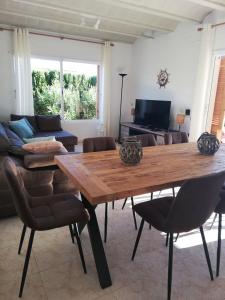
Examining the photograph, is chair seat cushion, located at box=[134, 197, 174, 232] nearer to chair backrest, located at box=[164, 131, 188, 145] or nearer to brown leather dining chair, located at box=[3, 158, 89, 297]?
brown leather dining chair, located at box=[3, 158, 89, 297]

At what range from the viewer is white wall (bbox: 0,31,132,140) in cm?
506

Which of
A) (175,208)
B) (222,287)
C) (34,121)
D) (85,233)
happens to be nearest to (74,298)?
(85,233)

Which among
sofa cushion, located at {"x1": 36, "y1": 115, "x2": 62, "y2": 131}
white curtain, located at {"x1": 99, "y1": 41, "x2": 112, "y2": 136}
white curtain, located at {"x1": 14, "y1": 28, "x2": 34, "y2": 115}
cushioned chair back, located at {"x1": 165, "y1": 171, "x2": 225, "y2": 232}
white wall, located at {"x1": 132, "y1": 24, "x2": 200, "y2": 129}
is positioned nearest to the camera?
cushioned chair back, located at {"x1": 165, "y1": 171, "x2": 225, "y2": 232}

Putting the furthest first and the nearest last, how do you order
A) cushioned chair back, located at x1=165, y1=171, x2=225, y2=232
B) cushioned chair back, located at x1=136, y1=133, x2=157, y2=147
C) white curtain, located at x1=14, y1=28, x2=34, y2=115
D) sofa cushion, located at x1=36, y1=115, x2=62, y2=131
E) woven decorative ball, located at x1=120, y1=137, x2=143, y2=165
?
sofa cushion, located at x1=36, y1=115, x2=62, y2=131, white curtain, located at x1=14, y1=28, x2=34, y2=115, cushioned chair back, located at x1=136, y1=133, x2=157, y2=147, woven decorative ball, located at x1=120, y1=137, x2=143, y2=165, cushioned chair back, located at x1=165, y1=171, x2=225, y2=232

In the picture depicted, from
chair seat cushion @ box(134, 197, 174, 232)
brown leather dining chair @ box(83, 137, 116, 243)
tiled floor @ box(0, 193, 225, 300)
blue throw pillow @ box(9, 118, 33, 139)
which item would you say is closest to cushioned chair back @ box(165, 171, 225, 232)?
chair seat cushion @ box(134, 197, 174, 232)

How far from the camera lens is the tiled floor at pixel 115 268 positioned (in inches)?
62.7

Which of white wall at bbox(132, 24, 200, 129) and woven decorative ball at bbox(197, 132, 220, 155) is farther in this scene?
white wall at bbox(132, 24, 200, 129)

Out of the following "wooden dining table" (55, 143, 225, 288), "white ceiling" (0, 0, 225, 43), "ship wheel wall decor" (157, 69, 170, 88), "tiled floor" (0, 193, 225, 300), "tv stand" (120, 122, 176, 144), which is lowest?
"tiled floor" (0, 193, 225, 300)

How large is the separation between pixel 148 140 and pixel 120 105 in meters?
3.99

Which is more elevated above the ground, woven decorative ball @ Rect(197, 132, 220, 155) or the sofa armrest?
woven decorative ball @ Rect(197, 132, 220, 155)

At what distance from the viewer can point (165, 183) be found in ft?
4.89

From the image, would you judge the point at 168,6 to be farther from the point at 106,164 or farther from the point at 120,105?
the point at 106,164

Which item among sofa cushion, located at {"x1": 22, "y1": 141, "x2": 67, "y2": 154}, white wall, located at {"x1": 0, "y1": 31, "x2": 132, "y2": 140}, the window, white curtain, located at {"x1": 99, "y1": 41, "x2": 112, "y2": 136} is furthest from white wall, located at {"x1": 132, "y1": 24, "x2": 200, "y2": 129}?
sofa cushion, located at {"x1": 22, "y1": 141, "x2": 67, "y2": 154}

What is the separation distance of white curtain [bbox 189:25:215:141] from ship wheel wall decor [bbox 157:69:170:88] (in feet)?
3.22
